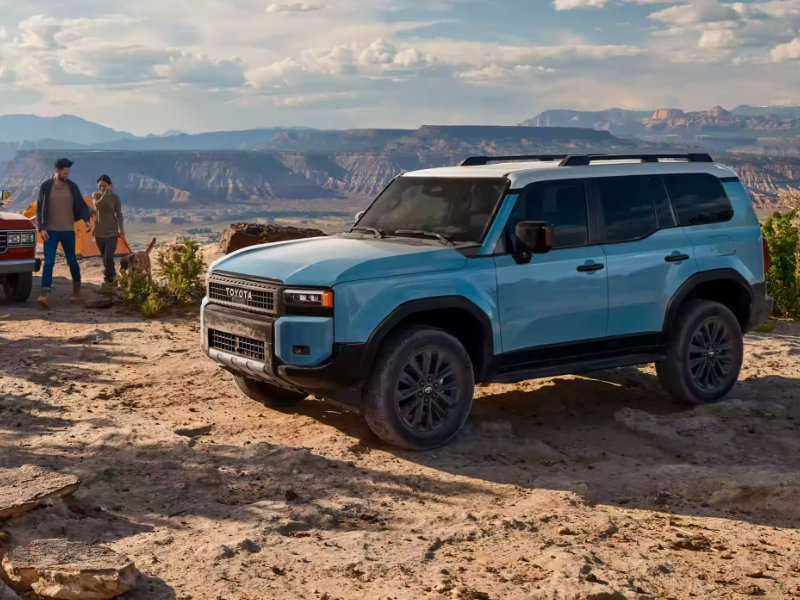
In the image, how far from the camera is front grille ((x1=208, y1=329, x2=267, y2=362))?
259 inches

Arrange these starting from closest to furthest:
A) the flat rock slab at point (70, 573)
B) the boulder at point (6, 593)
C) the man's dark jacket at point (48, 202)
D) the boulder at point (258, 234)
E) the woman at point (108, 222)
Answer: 1. the boulder at point (6, 593)
2. the flat rock slab at point (70, 573)
3. the man's dark jacket at point (48, 202)
4. the woman at point (108, 222)
5. the boulder at point (258, 234)

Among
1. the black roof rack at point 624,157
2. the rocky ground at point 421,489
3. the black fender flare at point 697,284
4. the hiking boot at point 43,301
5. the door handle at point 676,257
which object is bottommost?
the rocky ground at point 421,489

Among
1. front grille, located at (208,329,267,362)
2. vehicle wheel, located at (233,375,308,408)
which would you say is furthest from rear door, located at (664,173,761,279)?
front grille, located at (208,329,267,362)

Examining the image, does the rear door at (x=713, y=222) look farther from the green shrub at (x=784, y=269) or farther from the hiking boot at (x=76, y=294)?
the hiking boot at (x=76, y=294)

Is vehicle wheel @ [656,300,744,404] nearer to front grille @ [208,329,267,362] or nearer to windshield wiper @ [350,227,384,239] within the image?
windshield wiper @ [350,227,384,239]

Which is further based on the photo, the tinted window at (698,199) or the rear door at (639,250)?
the tinted window at (698,199)

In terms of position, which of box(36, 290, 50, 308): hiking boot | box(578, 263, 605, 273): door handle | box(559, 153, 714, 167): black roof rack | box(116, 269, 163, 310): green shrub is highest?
box(559, 153, 714, 167): black roof rack

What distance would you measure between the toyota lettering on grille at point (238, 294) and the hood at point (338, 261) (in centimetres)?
12

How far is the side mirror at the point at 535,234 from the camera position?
6.64 meters

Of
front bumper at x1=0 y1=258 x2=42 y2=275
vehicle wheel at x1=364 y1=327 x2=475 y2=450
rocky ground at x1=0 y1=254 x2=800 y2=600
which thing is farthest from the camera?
front bumper at x1=0 y1=258 x2=42 y2=275

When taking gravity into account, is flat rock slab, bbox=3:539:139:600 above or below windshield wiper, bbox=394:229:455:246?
below

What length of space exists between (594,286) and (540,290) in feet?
1.65

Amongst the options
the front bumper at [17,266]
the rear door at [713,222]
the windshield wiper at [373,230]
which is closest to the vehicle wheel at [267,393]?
the windshield wiper at [373,230]

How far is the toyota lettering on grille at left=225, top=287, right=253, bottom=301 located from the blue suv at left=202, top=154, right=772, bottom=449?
→ 0.05 feet
